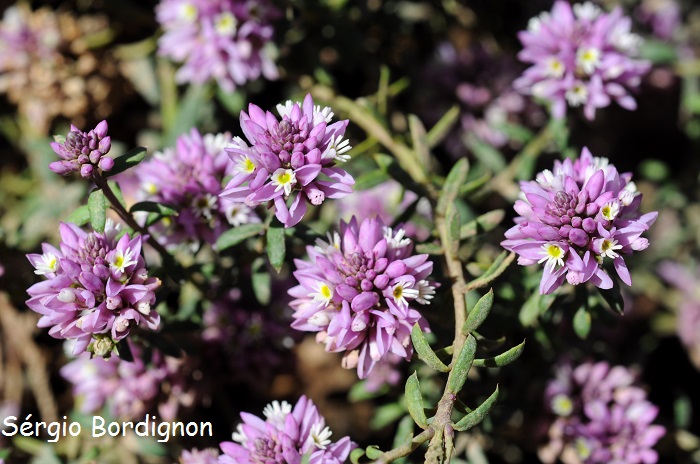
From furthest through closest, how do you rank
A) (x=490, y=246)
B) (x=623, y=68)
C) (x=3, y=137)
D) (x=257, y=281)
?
(x=3, y=137) → (x=490, y=246) → (x=623, y=68) → (x=257, y=281)

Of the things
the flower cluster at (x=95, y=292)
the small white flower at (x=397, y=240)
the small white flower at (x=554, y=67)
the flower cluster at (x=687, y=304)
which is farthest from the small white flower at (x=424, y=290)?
the flower cluster at (x=687, y=304)

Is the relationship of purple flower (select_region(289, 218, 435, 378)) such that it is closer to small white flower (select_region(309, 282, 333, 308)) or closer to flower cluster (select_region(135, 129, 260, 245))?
small white flower (select_region(309, 282, 333, 308))

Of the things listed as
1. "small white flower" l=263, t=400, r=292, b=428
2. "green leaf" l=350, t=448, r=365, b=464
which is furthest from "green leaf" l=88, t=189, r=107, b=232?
"green leaf" l=350, t=448, r=365, b=464

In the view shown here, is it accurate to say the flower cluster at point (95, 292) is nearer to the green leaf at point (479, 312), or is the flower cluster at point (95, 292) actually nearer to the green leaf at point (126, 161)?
the green leaf at point (126, 161)

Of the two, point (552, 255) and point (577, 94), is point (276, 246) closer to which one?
point (552, 255)

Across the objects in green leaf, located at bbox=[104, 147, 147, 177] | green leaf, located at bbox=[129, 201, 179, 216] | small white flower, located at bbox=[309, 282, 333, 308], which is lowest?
small white flower, located at bbox=[309, 282, 333, 308]

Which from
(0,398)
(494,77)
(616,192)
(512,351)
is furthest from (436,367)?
(0,398)

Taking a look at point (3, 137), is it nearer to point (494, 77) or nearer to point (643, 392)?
point (494, 77)

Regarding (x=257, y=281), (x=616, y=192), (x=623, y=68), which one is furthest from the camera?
(x=623, y=68)
